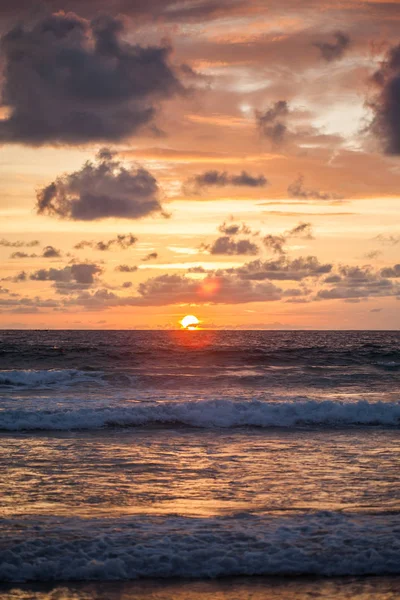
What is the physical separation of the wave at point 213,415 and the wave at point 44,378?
1374cm

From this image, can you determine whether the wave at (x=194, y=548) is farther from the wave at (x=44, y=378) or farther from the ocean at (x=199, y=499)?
the wave at (x=44, y=378)

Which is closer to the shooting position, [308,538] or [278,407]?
[308,538]

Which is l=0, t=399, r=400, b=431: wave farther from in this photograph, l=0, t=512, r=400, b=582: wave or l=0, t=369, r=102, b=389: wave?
l=0, t=369, r=102, b=389: wave

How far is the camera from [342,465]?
48.2 ft

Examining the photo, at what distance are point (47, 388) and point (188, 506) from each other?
79.8 feet

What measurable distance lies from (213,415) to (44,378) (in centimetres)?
1921

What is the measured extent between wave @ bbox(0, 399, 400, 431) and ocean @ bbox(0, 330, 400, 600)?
0.24 ft

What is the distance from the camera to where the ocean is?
28.0 ft

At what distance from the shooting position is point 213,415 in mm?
22781

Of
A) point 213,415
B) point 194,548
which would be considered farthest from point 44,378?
point 194,548

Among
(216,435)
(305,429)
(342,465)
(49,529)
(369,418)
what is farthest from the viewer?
(369,418)

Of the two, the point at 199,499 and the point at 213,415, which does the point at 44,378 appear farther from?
the point at 199,499

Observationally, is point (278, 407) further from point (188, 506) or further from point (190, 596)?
point (190, 596)

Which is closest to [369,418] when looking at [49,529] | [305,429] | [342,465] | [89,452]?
[305,429]
